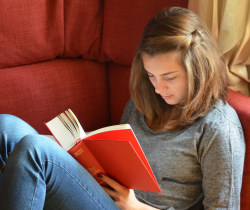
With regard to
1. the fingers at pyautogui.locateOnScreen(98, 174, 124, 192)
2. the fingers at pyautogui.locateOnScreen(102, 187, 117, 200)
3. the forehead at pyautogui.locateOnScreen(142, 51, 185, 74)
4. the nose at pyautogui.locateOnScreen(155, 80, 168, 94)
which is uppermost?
the forehead at pyautogui.locateOnScreen(142, 51, 185, 74)

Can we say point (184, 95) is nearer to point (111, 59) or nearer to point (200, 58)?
point (200, 58)

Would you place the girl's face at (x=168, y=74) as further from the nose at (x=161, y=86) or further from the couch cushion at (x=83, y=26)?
the couch cushion at (x=83, y=26)

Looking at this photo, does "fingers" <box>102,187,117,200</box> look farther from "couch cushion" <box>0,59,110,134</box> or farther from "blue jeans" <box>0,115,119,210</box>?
"couch cushion" <box>0,59,110,134</box>

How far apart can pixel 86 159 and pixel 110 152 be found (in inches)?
4.9

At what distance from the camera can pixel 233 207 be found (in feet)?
2.83

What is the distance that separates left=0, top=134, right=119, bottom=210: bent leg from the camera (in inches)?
30.6

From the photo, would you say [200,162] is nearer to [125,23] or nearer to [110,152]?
[110,152]

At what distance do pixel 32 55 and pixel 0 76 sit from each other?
0.58 ft

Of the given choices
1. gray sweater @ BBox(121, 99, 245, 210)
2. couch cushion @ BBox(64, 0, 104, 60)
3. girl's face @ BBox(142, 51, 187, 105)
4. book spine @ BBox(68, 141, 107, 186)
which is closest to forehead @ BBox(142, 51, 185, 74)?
girl's face @ BBox(142, 51, 187, 105)

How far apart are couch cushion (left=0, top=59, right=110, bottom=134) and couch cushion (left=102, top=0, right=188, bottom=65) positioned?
0.17 metres

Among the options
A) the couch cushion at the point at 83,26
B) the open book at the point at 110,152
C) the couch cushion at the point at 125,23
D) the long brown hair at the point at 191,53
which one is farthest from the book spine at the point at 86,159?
the couch cushion at the point at 83,26

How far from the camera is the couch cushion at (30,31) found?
1.34 m

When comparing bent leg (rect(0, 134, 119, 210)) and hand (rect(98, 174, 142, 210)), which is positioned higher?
bent leg (rect(0, 134, 119, 210))

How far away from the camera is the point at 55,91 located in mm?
1473
